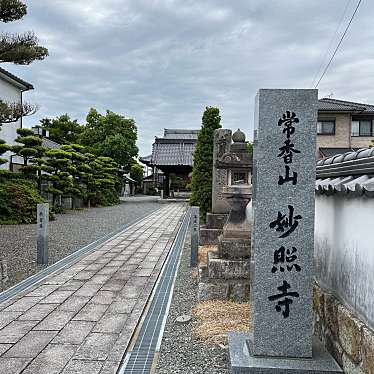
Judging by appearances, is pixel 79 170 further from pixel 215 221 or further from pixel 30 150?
pixel 215 221

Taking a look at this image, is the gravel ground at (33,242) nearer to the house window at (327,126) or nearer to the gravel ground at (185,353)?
the gravel ground at (185,353)

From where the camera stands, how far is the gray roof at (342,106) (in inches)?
1006

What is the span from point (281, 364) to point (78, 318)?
2.62 metres

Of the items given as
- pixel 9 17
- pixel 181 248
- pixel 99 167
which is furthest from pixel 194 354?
pixel 99 167

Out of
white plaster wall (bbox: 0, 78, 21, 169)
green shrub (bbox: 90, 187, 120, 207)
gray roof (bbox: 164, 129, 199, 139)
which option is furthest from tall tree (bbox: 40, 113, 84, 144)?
gray roof (bbox: 164, 129, 199, 139)

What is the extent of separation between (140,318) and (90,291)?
1.38 metres

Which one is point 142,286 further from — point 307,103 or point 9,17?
point 9,17

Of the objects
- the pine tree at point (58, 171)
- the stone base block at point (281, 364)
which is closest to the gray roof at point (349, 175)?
the stone base block at point (281, 364)

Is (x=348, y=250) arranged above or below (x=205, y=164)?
below

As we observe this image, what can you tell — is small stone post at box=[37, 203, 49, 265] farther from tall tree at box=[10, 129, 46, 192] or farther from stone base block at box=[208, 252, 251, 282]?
tall tree at box=[10, 129, 46, 192]

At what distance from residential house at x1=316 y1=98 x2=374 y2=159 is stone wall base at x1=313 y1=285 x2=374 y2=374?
23.7m

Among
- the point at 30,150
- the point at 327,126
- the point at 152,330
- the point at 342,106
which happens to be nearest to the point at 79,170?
the point at 30,150

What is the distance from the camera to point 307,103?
3.20 meters

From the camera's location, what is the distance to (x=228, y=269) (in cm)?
534
